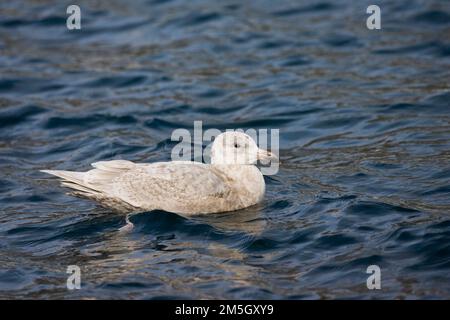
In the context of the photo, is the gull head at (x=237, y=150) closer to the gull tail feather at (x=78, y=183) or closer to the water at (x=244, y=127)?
the water at (x=244, y=127)

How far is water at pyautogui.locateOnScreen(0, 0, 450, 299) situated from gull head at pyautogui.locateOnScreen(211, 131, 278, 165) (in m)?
0.54

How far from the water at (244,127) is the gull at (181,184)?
148 millimetres

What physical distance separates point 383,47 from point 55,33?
6.54 m

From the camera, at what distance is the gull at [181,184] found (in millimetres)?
8891

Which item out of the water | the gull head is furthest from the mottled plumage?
the water

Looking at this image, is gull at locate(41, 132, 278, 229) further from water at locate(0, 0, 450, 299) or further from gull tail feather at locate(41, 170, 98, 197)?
water at locate(0, 0, 450, 299)

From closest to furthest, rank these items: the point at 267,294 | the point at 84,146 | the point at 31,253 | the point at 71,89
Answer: the point at 267,294 → the point at 31,253 → the point at 84,146 → the point at 71,89

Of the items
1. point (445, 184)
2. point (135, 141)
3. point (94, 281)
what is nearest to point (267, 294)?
point (94, 281)

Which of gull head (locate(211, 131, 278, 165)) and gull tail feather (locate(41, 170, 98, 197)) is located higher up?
gull head (locate(211, 131, 278, 165))

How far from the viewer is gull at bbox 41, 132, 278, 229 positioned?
29.2ft

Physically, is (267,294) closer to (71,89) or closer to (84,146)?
(84,146)

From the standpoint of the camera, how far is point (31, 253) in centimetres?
845

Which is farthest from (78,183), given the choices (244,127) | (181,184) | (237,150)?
(244,127)

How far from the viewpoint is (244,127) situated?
1241 centimetres
